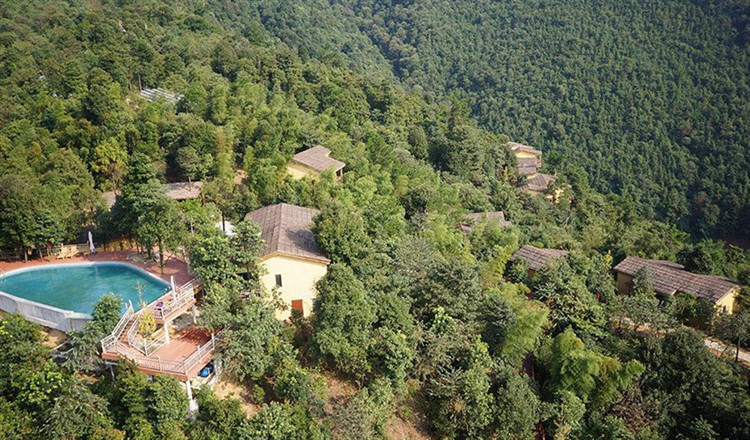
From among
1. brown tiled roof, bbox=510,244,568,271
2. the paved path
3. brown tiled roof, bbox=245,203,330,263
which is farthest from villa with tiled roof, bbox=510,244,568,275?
brown tiled roof, bbox=245,203,330,263

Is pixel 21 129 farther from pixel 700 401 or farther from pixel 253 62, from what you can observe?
pixel 700 401

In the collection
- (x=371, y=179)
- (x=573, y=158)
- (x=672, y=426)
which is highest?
(x=371, y=179)

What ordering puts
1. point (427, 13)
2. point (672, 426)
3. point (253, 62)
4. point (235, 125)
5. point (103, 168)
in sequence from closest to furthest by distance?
point (672, 426), point (103, 168), point (235, 125), point (253, 62), point (427, 13)

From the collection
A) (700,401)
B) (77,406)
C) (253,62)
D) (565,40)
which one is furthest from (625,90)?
(77,406)

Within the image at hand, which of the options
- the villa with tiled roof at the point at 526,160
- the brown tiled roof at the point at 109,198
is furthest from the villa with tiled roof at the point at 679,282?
the villa with tiled roof at the point at 526,160

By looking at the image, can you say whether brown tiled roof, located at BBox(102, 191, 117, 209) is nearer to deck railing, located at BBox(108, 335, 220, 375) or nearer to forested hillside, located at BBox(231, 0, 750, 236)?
deck railing, located at BBox(108, 335, 220, 375)

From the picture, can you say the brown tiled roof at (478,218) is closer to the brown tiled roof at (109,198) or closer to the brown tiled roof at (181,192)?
the brown tiled roof at (181,192)
